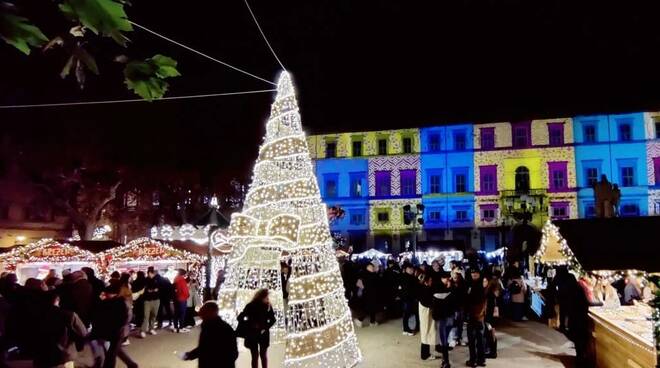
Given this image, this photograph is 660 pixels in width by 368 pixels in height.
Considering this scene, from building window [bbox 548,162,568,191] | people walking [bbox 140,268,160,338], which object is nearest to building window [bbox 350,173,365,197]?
building window [bbox 548,162,568,191]

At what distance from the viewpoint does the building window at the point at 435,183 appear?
4131 centimetres

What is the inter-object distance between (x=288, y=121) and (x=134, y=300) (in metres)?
6.74

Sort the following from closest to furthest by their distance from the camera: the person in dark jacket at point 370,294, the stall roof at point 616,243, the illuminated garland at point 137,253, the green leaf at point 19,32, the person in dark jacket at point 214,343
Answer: the green leaf at point 19,32, the person in dark jacket at point 214,343, the stall roof at point 616,243, the person in dark jacket at point 370,294, the illuminated garland at point 137,253

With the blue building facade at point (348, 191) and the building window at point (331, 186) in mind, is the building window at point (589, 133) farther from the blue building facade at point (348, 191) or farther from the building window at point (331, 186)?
the building window at point (331, 186)

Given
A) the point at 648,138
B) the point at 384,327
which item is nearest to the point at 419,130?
the point at 648,138

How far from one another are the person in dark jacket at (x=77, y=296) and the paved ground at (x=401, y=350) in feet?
4.38

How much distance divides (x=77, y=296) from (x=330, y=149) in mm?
34665

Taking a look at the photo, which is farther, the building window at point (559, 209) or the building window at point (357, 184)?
the building window at point (357, 184)

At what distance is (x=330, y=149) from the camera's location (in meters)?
44.1

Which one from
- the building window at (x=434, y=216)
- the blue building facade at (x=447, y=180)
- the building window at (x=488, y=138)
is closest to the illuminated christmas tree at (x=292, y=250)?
the blue building facade at (x=447, y=180)

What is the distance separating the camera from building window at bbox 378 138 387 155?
42.8 metres

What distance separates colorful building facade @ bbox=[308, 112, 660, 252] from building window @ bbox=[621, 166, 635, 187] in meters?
0.06

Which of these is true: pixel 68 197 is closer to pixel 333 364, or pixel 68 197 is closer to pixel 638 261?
pixel 333 364

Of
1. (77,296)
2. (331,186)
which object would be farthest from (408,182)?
(77,296)
